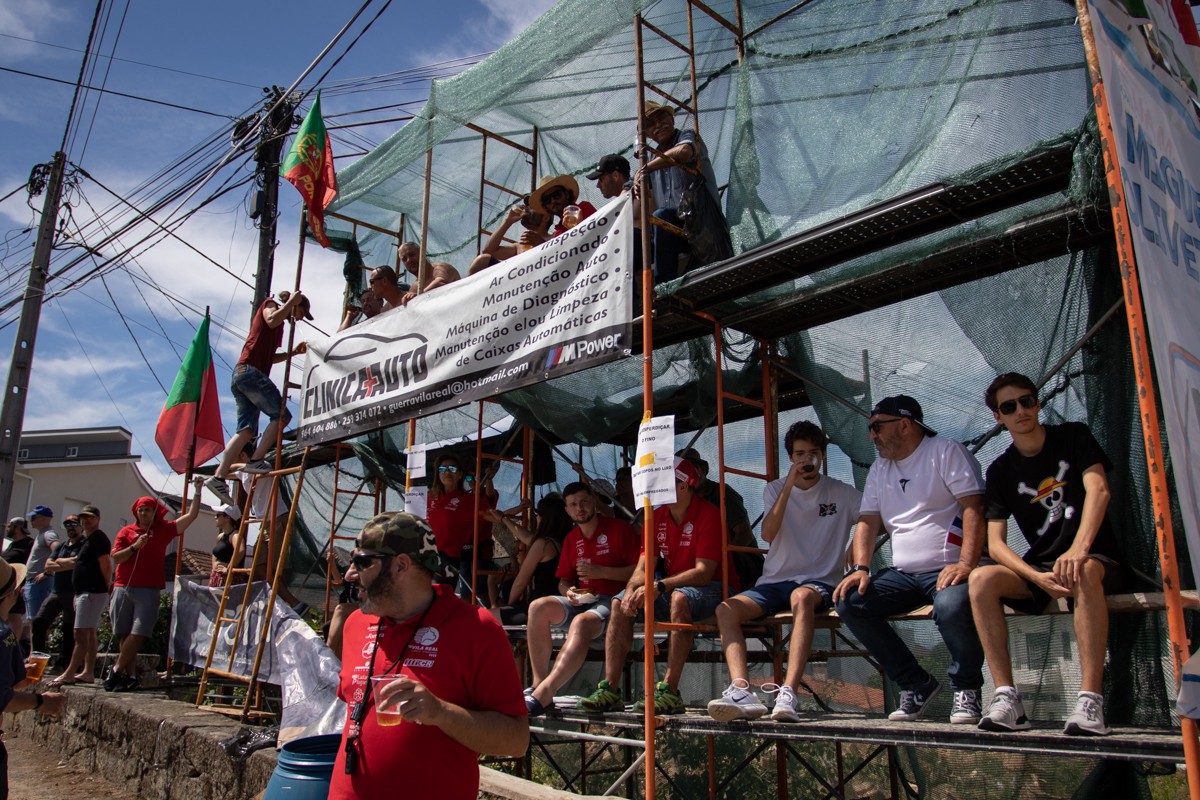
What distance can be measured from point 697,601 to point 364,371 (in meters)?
3.31

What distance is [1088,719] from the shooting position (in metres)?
3.17

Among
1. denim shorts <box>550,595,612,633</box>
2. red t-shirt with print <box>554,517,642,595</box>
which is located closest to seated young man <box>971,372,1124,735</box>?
denim shorts <box>550,595,612,633</box>

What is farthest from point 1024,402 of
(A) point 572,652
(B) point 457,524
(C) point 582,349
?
(B) point 457,524

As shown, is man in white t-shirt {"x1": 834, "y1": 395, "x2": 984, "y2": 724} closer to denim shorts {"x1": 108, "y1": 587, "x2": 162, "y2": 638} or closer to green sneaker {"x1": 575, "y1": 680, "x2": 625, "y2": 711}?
green sneaker {"x1": 575, "y1": 680, "x2": 625, "y2": 711}

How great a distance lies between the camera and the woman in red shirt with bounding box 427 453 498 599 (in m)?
7.41

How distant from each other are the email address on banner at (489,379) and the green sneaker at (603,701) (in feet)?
6.12

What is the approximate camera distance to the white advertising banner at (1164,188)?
7.67 feet

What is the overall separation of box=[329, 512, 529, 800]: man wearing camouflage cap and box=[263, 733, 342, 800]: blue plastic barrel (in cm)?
74

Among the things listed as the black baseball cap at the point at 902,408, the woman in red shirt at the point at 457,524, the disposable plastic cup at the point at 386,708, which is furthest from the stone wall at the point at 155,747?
the black baseball cap at the point at 902,408

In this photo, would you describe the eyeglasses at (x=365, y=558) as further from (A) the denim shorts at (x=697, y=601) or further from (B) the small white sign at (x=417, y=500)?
(B) the small white sign at (x=417, y=500)

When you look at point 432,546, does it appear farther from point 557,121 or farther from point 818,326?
point 557,121

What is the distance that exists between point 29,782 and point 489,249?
5.99 m

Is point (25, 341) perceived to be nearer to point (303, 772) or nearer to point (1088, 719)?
point (303, 772)

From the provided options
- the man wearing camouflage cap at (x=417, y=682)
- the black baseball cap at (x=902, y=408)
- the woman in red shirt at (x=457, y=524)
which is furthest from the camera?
the woman in red shirt at (x=457, y=524)
